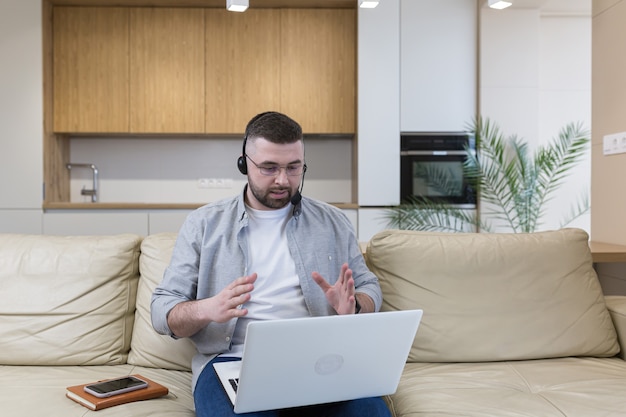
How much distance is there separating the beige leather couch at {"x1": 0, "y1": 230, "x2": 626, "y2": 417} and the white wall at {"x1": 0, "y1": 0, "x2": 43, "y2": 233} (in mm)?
2686

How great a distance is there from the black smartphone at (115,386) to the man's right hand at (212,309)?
0.18 metres

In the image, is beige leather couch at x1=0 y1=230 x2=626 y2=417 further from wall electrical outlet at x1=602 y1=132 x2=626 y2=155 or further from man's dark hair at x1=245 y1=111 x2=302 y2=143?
wall electrical outlet at x1=602 y1=132 x2=626 y2=155

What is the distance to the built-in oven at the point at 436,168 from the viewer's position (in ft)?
15.9

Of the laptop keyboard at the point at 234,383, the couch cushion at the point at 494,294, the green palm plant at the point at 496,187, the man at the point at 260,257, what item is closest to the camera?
the laptop keyboard at the point at 234,383

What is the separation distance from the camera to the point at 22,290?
2.11 metres

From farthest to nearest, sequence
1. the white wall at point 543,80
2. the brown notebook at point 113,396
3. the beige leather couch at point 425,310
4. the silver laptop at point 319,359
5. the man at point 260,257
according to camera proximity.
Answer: the white wall at point 543,80
the beige leather couch at point 425,310
the man at point 260,257
the brown notebook at point 113,396
the silver laptop at point 319,359

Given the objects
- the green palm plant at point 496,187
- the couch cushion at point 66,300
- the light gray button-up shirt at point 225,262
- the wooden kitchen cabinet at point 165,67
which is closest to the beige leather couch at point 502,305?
the light gray button-up shirt at point 225,262

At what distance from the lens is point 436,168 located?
4855 mm

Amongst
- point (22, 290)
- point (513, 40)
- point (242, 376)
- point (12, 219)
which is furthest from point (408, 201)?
point (242, 376)

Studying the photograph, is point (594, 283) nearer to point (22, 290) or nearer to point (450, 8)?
point (22, 290)

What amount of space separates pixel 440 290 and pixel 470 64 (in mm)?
3084

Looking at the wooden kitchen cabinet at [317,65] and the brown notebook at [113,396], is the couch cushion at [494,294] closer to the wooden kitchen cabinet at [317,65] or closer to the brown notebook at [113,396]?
the brown notebook at [113,396]

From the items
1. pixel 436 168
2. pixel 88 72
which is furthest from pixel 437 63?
pixel 88 72

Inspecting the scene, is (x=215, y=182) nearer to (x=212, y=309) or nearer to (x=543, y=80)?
(x=543, y=80)
